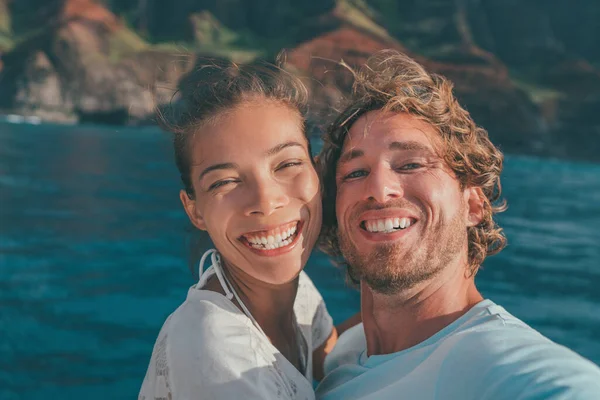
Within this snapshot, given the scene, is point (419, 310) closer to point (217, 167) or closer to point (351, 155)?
point (351, 155)

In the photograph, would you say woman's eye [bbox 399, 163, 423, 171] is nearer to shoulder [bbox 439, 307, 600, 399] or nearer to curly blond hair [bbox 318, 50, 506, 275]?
curly blond hair [bbox 318, 50, 506, 275]

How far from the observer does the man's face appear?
8.48 feet

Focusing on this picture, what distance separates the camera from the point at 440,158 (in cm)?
275

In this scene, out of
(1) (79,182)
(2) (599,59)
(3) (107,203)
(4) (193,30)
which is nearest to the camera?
(3) (107,203)

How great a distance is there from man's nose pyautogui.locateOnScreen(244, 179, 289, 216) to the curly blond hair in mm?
678

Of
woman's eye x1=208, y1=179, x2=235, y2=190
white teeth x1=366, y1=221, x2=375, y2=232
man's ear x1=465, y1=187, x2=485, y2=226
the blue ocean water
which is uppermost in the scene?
the blue ocean water

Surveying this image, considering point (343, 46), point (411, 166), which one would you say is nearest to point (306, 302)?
point (411, 166)

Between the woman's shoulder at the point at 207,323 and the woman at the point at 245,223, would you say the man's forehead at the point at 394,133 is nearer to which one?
the woman at the point at 245,223

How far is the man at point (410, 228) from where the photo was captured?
86.0 inches

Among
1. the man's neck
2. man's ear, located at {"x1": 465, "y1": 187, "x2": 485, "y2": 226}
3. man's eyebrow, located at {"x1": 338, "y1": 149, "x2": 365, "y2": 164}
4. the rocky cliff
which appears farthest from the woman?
the rocky cliff

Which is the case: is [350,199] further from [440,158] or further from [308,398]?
[308,398]

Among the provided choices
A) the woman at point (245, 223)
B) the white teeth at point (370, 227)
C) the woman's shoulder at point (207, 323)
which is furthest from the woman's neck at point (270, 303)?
the white teeth at point (370, 227)

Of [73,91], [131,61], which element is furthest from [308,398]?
[131,61]

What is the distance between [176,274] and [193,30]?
4514 inches
